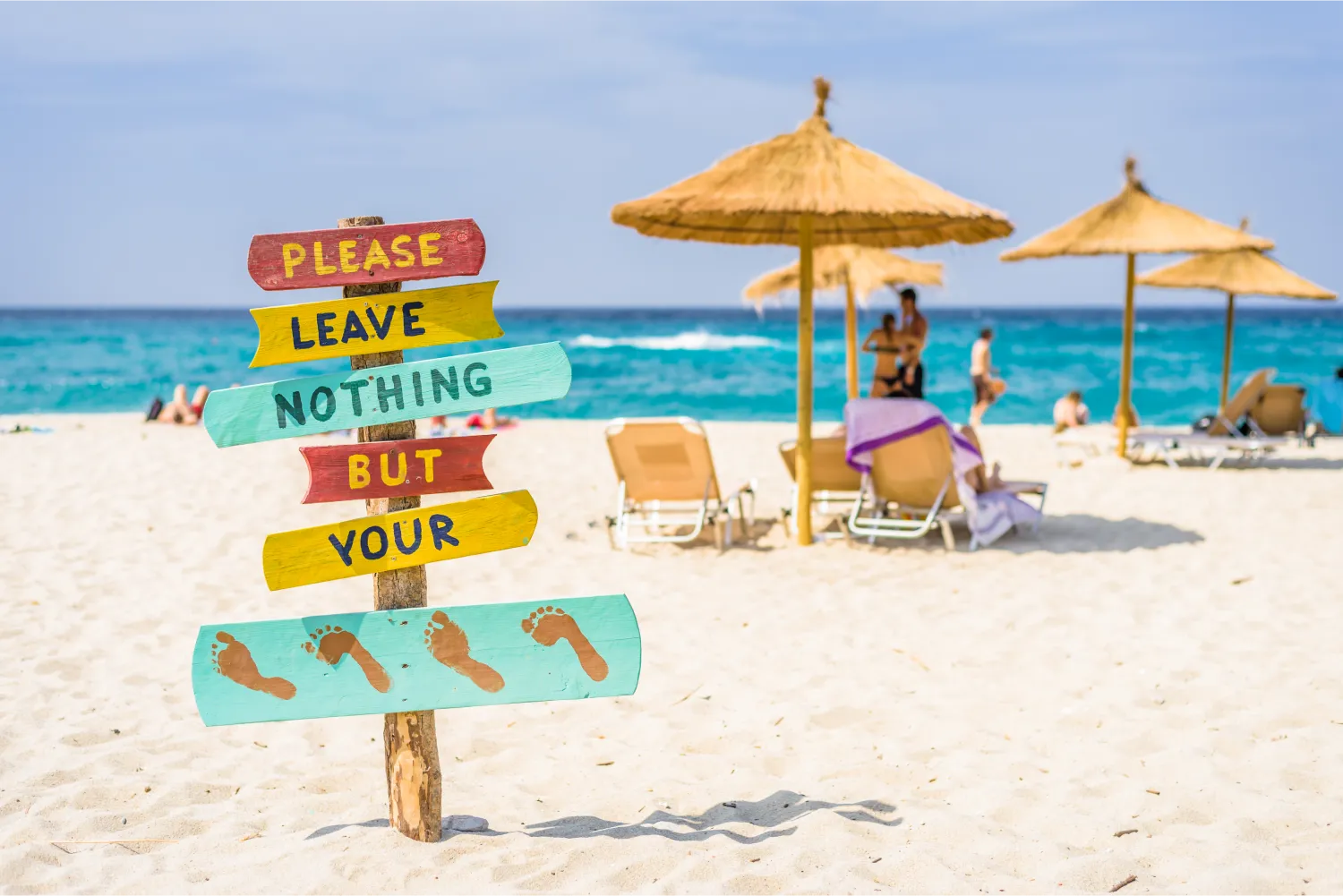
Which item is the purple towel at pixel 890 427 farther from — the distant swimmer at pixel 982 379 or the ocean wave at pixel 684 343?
the ocean wave at pixel 684 343

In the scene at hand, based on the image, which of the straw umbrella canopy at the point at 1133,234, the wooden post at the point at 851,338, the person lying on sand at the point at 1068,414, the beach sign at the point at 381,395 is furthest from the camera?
the person lying on sand at the point at 1068,414

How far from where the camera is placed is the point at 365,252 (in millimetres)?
2607

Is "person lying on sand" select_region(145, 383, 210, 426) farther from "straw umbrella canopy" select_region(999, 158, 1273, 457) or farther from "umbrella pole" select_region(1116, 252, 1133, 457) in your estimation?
"umbrella pole" select_region(1116, 252, 1133, 457)

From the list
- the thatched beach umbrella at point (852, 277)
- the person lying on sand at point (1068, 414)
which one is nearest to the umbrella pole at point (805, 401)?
the thatched beach umbrella at point (852, 277)

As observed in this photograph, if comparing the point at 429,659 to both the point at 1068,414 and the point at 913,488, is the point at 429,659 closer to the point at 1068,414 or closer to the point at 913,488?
the point at 913,488

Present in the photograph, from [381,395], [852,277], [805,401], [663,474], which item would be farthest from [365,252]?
[852,277]

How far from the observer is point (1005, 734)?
3.76 m

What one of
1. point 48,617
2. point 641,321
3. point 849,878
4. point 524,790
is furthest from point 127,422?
point 641,321

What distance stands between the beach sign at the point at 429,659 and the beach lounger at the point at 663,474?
12.8 ft

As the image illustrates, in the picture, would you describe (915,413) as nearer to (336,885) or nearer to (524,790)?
(524,790)

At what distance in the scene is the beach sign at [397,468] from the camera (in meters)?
2.60

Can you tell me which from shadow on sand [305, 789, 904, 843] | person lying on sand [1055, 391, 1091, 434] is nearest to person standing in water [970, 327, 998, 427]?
person lying on sand [1055, 391, 1091, 434]

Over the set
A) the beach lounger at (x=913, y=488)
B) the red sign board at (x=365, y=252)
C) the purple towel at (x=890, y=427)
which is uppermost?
the red sign board at (x=365, y=252)

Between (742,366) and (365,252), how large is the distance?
31218 millimetres
